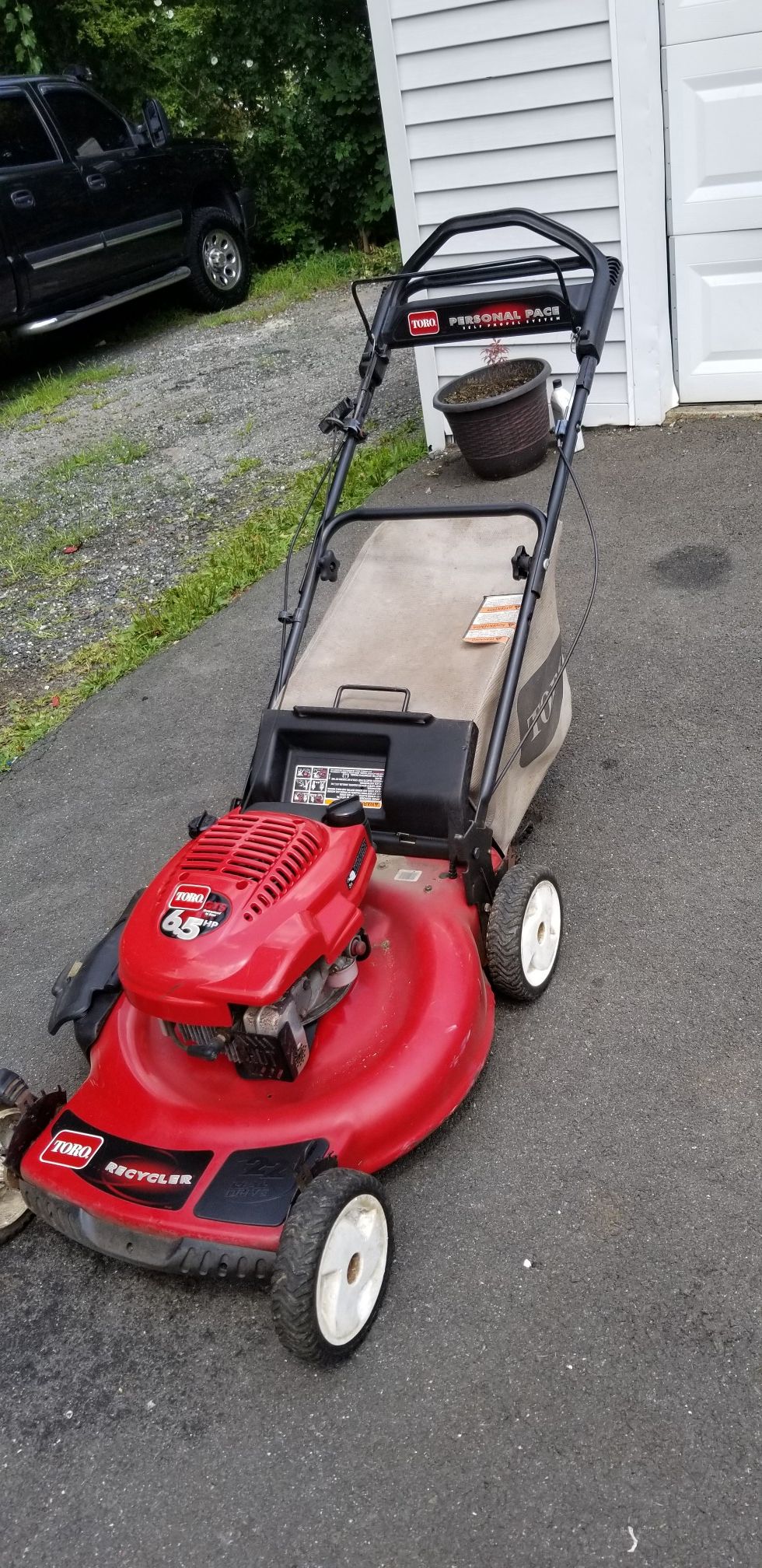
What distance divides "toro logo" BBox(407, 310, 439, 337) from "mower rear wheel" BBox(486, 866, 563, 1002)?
1280mm

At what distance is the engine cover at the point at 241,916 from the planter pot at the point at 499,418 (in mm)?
2986

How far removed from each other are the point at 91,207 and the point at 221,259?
4.32 ft

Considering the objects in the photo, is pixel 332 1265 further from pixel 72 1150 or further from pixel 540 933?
pixel 540 933

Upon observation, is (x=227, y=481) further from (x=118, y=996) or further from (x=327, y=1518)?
(x=327, y=1518)

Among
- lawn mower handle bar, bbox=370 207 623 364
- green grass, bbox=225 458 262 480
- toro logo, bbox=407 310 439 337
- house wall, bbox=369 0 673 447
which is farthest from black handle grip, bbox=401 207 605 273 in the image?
green grass, bbox=225 458 262 480

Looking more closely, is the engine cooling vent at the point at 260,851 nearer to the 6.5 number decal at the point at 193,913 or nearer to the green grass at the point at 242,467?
the 6.5 number decal at the point at 193,913

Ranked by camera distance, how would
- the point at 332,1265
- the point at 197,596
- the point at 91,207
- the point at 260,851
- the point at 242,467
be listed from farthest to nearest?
the point at 91,207, the point at 242,467, the point at 197,596, the point at 260,851, the point at 332,1265

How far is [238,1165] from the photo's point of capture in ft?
6.62

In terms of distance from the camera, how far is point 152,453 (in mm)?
6250

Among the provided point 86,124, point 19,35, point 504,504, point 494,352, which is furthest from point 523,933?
point 19,35

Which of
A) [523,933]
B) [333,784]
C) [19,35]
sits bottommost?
[523,933]

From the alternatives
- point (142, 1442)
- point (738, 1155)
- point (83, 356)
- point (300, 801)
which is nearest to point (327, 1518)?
point (142, 1442)

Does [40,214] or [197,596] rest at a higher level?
[40,214]

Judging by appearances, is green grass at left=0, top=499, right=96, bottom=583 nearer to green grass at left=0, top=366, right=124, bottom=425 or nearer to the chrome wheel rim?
green grass at left=0, top=366, right=124, bottom=425
